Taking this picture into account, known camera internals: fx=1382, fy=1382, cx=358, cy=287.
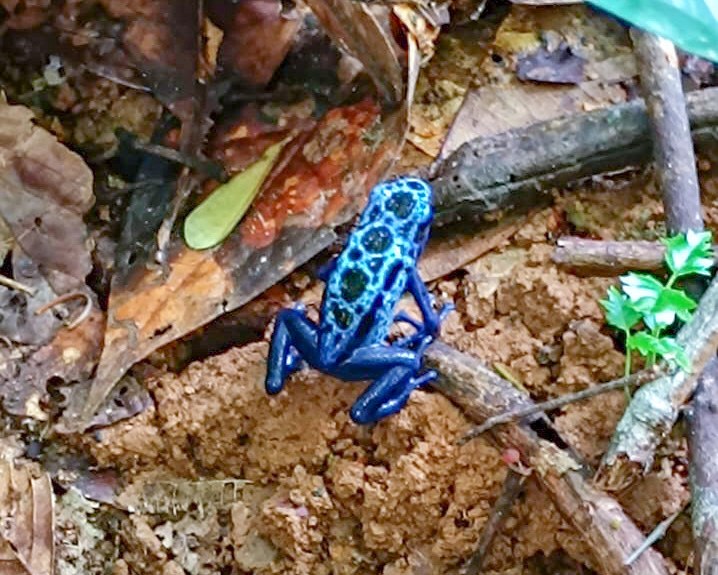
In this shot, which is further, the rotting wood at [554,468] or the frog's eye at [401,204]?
the frog's eye at [401,204]

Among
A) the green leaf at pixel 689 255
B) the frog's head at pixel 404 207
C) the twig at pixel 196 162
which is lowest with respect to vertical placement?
the twig at pixel 196 162

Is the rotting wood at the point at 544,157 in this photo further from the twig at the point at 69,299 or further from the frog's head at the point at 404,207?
the twig at the point at 69,299

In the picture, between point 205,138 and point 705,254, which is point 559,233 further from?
point 205,138

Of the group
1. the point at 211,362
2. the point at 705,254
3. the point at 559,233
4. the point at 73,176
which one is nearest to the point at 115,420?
the point at 211,362

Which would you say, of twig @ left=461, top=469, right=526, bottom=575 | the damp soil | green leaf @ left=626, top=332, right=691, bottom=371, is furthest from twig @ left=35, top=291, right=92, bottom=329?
green leaf @ left=626, top=332, right=691, bottom=371

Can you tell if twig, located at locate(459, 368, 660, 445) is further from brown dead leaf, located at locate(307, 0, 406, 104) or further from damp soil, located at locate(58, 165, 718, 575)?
brown dead leaf, located at locate(307, 0, 406, 104)

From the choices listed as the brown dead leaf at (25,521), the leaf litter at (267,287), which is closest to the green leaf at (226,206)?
the leaf litter at (267,287)
